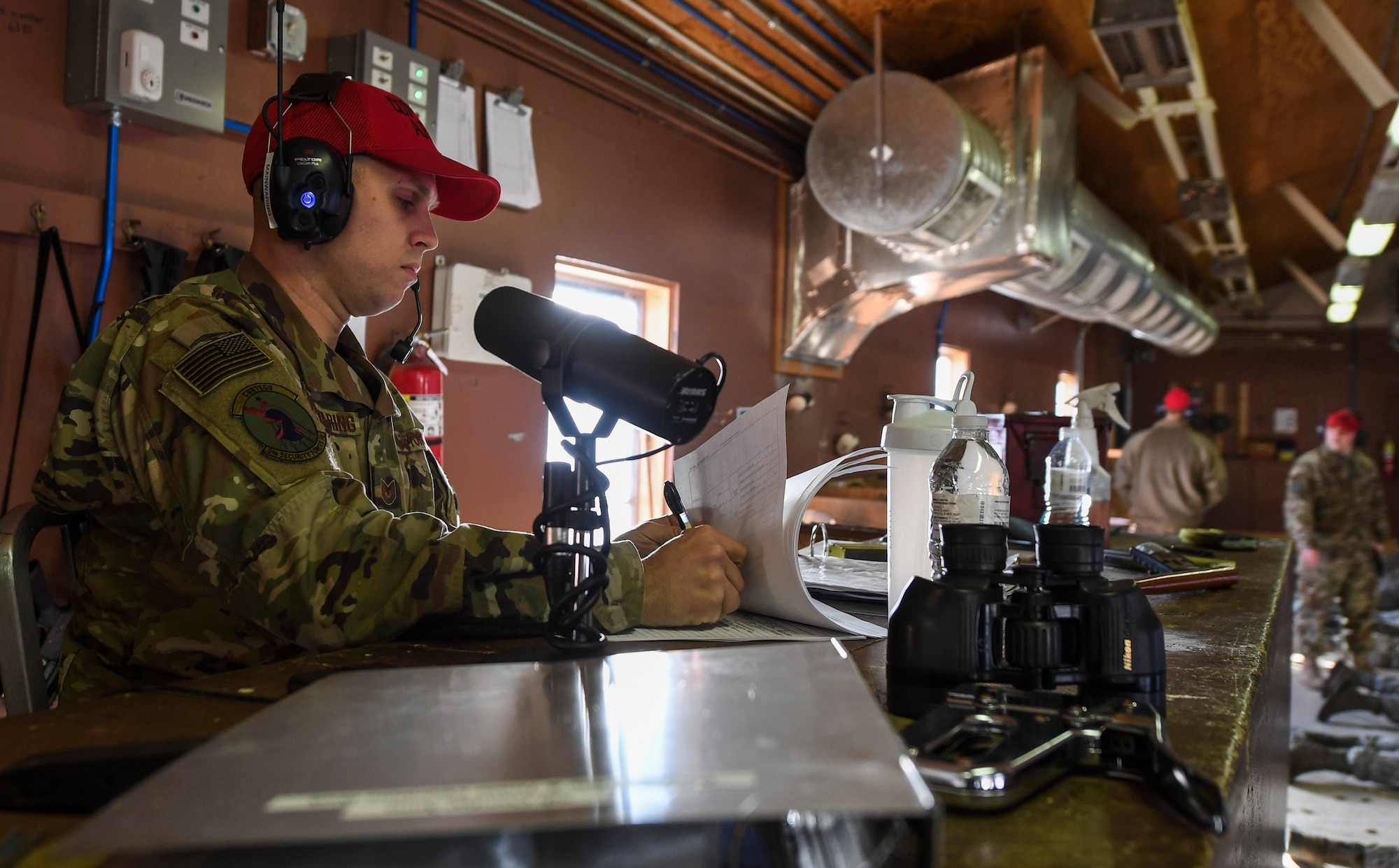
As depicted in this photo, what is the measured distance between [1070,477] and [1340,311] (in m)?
9.31

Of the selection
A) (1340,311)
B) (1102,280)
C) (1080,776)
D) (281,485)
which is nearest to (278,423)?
(281,485)

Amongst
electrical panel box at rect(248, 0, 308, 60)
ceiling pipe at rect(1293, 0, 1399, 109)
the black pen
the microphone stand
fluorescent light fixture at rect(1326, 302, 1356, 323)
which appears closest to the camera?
the microphone stand

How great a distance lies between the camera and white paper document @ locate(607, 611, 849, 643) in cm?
95

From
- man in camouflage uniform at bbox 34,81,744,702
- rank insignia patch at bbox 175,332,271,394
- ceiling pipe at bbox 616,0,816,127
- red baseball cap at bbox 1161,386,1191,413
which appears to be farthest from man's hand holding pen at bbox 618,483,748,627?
red baseball cap at bbox 1161,386,1191,413

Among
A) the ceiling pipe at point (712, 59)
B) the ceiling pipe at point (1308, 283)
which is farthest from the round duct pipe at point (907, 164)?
the ceiling pipe at point (1308, 283)

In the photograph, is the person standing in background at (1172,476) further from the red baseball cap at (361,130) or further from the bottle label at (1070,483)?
the red baseball cap at (361,130)

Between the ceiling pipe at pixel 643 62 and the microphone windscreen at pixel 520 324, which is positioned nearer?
the microphone windscreen at pixel 520 324

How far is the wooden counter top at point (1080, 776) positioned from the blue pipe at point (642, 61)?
7.75ft

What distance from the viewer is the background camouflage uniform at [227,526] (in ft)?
2.98

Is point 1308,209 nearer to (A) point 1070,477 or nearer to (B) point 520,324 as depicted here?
(A) point 1070,477

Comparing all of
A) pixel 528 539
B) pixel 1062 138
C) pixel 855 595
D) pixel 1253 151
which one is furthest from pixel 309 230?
pixel 1253 151

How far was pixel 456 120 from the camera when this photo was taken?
2518mm

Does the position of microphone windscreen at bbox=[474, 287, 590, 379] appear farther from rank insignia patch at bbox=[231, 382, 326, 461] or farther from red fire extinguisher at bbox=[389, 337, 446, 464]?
red fire extinguisher at bbox=[389, 337, 446, 464]

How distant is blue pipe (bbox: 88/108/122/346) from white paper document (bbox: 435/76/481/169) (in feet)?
2.54
